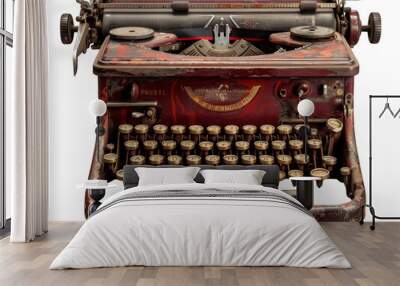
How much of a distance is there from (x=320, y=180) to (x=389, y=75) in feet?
7.77

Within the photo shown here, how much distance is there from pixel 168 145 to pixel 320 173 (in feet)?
4.47

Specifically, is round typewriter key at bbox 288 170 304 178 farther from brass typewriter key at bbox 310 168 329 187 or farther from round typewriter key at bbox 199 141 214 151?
round typewriter key at bbox 199 141 214 151

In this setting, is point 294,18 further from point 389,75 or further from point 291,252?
point 291,252

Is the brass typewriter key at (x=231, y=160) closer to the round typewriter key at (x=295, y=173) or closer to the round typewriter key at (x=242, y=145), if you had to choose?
the round typewriter key at (x=242, y=145)

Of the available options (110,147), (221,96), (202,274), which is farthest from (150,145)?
(202,274)

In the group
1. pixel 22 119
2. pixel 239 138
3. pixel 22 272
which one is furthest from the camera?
pixel 239 138

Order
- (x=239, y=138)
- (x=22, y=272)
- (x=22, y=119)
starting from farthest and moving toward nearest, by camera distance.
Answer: (x=239, y=138), (x=22, y=119), (x=22, y=272)

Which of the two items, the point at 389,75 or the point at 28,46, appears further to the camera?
the point at 389,75

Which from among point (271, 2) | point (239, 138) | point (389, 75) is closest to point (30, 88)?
point (239, 138)

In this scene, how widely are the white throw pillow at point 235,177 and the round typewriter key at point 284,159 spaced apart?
219 millimetres

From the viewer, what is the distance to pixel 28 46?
5.89 metres

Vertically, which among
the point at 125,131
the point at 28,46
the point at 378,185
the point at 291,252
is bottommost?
the point at 378,185

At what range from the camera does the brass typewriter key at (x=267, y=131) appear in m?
6.04

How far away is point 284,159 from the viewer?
19.6 feet
